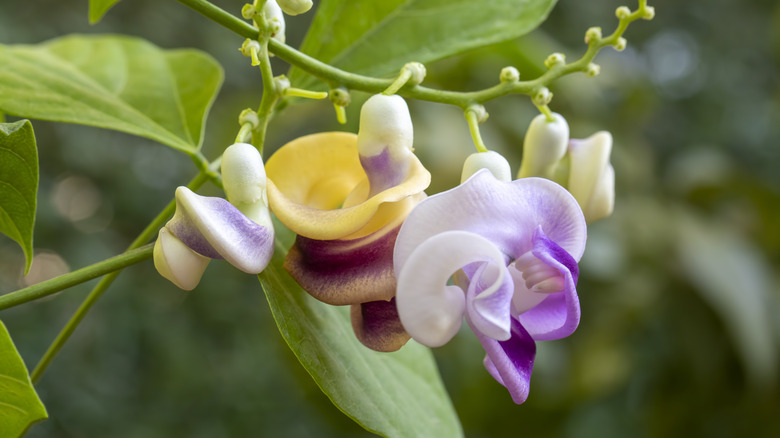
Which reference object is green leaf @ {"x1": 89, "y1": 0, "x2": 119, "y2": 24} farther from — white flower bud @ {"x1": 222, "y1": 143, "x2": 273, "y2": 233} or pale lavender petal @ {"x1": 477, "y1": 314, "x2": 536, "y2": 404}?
pale lavender petal @ {"x1": 477, "y1": 314, "x2": 536, "y2": 404}

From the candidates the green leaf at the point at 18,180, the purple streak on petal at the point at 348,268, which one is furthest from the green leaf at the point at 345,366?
the green leaf at the point at 18,180

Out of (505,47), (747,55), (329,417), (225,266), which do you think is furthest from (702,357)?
(747,55)

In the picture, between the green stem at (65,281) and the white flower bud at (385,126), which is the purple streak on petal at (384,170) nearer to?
the white flower bud at (385,126)

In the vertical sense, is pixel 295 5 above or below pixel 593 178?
above

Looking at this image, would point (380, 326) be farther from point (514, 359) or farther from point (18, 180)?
point (18, 180)

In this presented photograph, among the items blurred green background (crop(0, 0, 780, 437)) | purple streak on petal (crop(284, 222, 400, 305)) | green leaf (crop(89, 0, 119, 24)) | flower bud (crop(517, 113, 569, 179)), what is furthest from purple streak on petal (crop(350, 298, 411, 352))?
blurred green background (crop(0, 0, 780, 437))

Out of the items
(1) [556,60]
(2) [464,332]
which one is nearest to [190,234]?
(1) [556,60]
